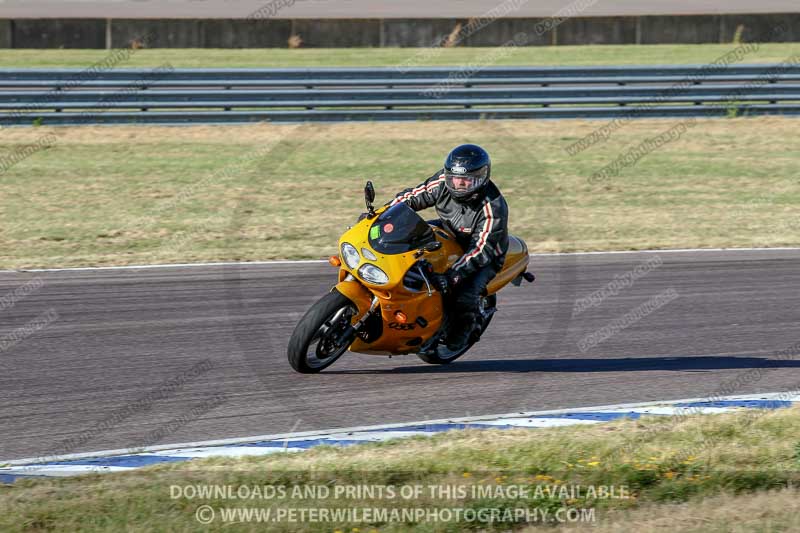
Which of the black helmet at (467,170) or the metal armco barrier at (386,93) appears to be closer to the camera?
the black helmet at (467,170)

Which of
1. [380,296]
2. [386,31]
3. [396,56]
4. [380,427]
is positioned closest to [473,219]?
[380,296]

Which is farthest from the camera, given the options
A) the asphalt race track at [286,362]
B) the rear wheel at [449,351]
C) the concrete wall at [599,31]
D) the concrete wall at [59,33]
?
the concrete wall at [599,31]

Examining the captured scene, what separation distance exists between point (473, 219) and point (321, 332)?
146 centimetres

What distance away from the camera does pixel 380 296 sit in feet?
26.5

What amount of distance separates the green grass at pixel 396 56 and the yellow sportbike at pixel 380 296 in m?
20.5

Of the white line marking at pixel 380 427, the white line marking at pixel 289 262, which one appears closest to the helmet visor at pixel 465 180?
the white line marking at pixel 380 427

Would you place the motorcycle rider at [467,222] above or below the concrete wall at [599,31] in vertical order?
below

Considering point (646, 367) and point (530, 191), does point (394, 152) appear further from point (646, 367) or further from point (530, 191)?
point (646, 367)

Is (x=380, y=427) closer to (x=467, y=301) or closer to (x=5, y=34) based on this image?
(x=467, y=301)

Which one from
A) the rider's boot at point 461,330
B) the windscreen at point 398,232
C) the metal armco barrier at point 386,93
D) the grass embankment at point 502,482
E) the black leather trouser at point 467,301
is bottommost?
the grass embankment at point 502,482

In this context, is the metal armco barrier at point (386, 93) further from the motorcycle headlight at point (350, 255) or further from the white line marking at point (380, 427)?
the white line marking at point (380, 427)

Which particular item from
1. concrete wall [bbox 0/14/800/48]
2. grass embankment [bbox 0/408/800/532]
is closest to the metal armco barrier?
concrete wall [bbox 0/14/800/48]

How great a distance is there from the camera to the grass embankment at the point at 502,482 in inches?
216

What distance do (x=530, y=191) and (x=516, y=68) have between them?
4.58m
